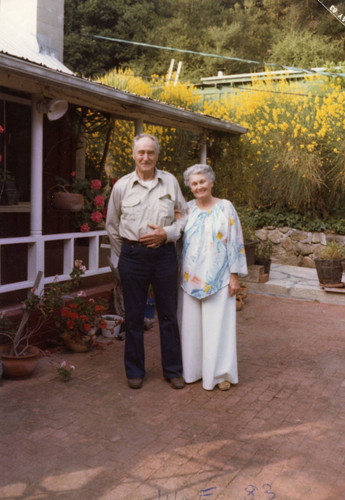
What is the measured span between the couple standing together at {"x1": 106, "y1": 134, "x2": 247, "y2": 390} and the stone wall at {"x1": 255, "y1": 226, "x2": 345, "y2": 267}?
24.5 ft

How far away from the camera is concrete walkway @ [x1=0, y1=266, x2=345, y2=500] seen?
2.88 m

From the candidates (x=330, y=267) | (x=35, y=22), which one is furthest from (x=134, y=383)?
(x=35, y=22)

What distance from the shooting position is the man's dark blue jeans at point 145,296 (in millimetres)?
4129

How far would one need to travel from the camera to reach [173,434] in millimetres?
3527

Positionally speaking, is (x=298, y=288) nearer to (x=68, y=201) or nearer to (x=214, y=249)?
(x=68, y=201)

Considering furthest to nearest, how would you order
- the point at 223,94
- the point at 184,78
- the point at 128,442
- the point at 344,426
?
the point at 184,78
the point at 223,94
the point at 344,426
the point at 128,442

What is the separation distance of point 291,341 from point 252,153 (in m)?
5.28

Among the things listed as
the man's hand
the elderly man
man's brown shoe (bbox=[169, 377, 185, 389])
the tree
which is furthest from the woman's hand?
the tree

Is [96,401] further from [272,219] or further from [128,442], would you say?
[272,219]

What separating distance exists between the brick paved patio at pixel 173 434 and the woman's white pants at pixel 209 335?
0.55 feet

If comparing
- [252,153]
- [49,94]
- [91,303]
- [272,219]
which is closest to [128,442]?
[91,303]

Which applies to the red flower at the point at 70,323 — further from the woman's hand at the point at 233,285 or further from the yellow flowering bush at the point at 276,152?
the yellow flowering bush at the point at 276,152

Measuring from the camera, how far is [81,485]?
285cm

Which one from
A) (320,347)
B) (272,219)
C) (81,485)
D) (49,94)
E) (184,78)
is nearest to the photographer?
(81,485)
